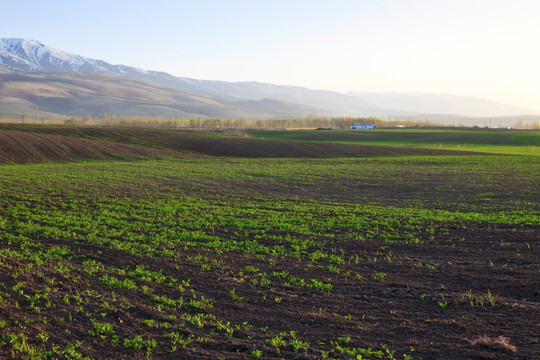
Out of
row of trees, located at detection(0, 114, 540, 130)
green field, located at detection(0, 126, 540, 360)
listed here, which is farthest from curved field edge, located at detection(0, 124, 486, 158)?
row of trees, located at detection(0, 114, 540, 130)

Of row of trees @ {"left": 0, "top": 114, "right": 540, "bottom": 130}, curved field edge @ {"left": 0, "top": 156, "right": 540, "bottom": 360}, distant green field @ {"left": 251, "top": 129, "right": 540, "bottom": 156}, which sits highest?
row of trees @ {"left": 0, "top": 114, "right": 540, "bottom": 130}

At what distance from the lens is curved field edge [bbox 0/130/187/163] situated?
54500 mm

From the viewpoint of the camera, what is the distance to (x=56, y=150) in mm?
58219

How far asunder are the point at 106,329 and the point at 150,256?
5.50m

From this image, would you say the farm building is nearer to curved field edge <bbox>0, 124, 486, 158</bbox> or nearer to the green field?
curved field edge <bbox>0, 124, 486, 158</bbox>

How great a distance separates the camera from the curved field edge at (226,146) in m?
73.6

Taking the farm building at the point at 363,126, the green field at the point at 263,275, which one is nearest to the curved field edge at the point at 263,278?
the green field at the point at 263,275

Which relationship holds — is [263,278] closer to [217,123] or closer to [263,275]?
[263,275]

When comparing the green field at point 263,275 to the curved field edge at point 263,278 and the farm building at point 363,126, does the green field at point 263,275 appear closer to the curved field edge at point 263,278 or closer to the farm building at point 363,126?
the curved field edge at point 263,278

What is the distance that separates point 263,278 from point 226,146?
212 ft

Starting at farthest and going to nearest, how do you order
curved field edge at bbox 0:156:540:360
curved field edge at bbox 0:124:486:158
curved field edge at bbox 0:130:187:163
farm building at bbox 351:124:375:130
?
farm building at bbox 351:124:375:130 < curved field edge at bbox 0:124:486:158 < curved field edge at bbox 0:130:187:163 < curved field edge at bbox 0:156:540:360

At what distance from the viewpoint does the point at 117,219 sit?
21.1 meters

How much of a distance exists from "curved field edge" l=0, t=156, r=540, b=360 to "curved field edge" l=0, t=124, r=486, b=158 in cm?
4590

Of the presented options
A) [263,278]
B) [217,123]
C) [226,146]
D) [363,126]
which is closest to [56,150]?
[226,146]
